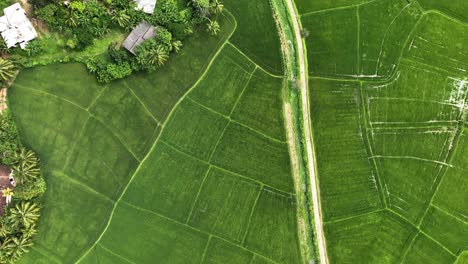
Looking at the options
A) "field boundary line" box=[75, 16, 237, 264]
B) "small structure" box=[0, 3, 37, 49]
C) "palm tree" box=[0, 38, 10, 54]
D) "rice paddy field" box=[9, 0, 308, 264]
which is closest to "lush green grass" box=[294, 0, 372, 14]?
"field boundary line" box=[75, 16, 237, 264]

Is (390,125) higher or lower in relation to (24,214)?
higher

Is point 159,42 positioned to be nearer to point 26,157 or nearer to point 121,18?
point 121,18

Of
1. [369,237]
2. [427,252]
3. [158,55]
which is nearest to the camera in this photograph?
[158,55]

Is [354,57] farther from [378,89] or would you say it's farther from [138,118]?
[138,118]

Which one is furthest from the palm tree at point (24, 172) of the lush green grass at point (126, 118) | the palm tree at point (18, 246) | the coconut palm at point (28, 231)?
the lush green grass at point (126, 118)

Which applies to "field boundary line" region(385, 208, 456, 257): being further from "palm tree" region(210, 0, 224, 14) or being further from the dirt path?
"palm tree" region(210, 0, 224, 14)

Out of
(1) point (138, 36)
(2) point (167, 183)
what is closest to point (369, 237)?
(2) point (167, 183)

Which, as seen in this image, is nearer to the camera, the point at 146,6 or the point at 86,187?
the point at 146,6
